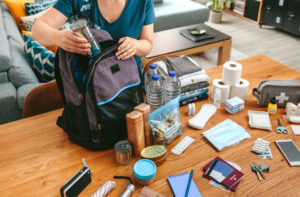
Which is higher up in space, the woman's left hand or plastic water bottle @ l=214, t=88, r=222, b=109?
the woman's left hand

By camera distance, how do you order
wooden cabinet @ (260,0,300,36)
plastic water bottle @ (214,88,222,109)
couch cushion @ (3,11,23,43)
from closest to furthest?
plastic water bottle @ (214,88,222,109)
couch cushion @ (3,11,23,43)
wooden cabinet @ (260,0,300,36)

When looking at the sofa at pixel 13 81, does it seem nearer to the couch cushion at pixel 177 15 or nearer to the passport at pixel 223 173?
the passport at pixel 223 173

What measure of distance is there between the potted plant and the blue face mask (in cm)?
366

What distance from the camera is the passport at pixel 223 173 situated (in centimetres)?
95

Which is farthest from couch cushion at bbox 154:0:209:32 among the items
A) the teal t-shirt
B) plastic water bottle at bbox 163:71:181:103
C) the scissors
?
the scissors

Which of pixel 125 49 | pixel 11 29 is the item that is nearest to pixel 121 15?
pixel 125 49

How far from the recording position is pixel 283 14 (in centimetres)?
402

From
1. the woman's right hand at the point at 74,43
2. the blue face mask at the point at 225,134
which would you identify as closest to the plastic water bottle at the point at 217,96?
the blue face mask at the point at 225,134

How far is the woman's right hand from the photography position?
98 cm

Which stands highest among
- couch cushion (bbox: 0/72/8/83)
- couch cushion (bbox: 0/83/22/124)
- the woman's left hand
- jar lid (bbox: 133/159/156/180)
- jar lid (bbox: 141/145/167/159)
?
the woman's left hand

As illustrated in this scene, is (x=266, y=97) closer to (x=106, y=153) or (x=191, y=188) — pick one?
(x=191, y=188)

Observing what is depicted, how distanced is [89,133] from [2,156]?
1.25 feet

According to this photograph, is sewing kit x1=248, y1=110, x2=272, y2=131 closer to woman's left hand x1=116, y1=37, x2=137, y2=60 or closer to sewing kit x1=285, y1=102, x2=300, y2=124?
sewing kit x1=285, y1=102, x2=300, y2=124

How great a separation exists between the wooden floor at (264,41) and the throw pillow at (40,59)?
2521 millimetres
